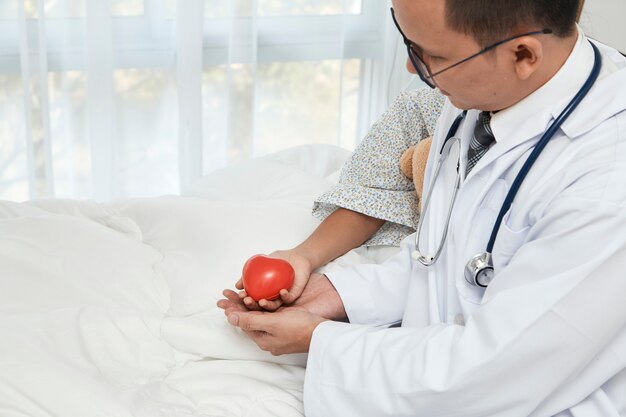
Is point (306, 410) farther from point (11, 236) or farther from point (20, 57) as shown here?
point (20, 57)

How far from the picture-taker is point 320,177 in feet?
6.48

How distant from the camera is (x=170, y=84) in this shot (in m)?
2.57

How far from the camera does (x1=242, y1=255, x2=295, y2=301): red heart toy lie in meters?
1.31

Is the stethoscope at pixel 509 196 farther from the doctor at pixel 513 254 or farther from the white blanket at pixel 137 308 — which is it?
the white blanket at pixel 137 308

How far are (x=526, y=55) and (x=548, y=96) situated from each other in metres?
0.08

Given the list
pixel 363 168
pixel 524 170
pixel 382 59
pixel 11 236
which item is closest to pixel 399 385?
pixel 524 170

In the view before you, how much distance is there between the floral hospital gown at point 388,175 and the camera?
1625mm

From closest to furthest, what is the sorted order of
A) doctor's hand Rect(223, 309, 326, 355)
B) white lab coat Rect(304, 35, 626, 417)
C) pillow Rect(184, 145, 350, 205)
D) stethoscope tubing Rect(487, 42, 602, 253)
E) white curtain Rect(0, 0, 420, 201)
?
white lab coat Rect(304, 35, 626, 417)
stethoscope tubing Rect(487, 42, 602, 253)
doctor's hand Rect(223, 309, 326, 355)
pillow Rect(184, 145, 350, 205)
white curtain Rect(0, 0, 420, 201)

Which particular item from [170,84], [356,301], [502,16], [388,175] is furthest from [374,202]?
[170,84]

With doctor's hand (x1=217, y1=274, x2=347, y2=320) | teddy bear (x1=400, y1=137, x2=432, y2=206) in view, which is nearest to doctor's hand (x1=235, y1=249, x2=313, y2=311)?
doctor's hand (x1=217, y1=274, x2=347, y2=320)

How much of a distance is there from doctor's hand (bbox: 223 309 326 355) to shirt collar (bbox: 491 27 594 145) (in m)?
0.40

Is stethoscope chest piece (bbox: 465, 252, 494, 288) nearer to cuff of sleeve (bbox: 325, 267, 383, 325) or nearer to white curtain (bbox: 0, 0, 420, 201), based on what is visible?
cuff of sleeve (bbox: 325, 267, 383, 325)

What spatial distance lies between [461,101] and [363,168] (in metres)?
0.48

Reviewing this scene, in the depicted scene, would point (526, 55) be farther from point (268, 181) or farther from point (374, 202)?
point (268, 181)
